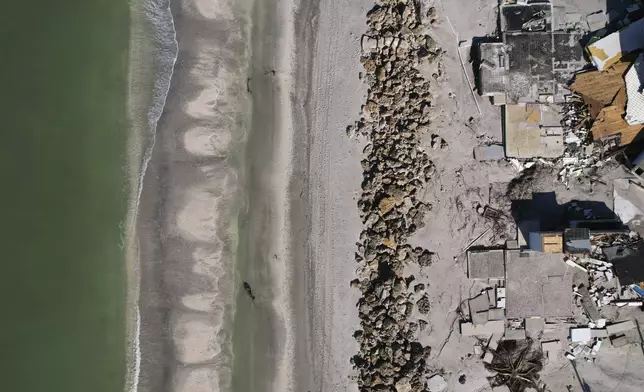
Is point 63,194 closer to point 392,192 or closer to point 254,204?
point 254,204

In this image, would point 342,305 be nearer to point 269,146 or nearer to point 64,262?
point 269,146

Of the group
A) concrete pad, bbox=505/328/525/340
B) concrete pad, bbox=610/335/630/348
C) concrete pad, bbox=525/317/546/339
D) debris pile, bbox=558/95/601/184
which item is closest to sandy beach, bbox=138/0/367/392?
concrete pad, bbox=505/328/525/340

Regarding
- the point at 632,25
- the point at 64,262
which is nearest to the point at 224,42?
the point at 64,262

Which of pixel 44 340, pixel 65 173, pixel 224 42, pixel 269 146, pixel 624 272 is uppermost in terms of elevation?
pixel 224 42

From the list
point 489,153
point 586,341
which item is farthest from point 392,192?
point 586,341

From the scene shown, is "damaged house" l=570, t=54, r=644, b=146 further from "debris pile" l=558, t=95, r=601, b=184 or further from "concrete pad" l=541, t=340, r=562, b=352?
"concrete pad" l=541, t=340, r=562, b=352
